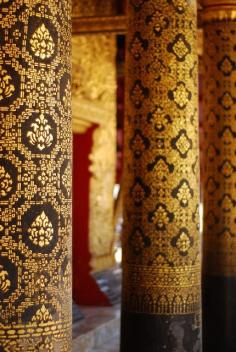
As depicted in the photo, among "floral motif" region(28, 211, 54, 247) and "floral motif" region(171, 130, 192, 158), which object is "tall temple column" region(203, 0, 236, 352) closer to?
"floral motif" region(171, 130, 192, 158)

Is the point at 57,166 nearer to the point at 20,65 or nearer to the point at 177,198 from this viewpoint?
the point at 20,65

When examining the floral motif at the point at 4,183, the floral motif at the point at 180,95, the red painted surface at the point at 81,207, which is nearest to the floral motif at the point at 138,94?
the floral motif at the point at 180,95

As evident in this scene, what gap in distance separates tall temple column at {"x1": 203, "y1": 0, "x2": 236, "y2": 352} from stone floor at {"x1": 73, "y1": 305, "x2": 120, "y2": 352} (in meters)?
1.15

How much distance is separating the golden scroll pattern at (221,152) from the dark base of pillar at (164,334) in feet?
7.21

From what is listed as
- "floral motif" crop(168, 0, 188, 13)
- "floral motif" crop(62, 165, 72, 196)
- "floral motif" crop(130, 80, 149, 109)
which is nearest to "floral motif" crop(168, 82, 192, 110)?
"floral motif" crop(130, 80, 149, 109)

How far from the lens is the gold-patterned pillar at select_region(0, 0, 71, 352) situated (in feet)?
9.01

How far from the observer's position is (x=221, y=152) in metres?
7.20

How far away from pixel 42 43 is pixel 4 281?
851 millimetres

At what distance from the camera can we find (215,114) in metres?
7.26

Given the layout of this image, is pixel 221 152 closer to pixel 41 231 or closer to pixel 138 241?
pixel 138 241

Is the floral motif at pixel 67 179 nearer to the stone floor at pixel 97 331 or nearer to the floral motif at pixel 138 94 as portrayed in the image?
the floral motif at pixel 138 94

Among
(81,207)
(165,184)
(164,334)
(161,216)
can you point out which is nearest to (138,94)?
(165,184)

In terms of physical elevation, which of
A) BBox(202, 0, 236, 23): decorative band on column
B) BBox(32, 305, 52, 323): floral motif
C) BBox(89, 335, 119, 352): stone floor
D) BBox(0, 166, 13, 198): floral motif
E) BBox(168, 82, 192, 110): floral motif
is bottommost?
BBox(89, 335, 119, 352): stone floor

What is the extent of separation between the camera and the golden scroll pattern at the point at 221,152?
7.18 metres
